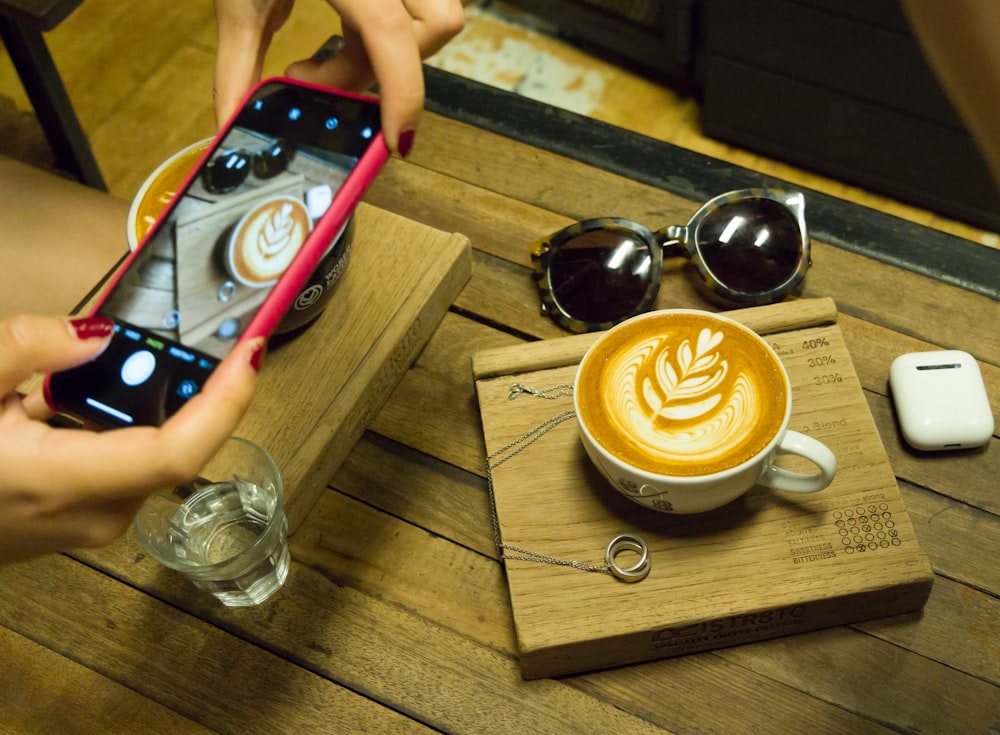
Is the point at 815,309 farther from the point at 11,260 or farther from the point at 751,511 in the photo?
the point at 11,260

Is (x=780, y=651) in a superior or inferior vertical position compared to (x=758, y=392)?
inferior

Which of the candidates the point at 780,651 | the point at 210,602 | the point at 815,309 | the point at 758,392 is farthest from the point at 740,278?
the point at 210,602

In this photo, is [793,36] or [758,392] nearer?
[758,392]

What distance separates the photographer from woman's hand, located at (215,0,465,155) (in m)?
0.62

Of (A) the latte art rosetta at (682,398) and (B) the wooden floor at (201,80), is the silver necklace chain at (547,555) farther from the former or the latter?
(B) the wooden floor at (201,80)

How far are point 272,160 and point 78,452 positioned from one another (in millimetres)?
244

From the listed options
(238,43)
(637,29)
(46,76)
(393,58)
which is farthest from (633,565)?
(637,29)

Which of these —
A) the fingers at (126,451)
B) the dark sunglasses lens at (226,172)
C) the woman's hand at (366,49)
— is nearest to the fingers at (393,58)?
the woman's hand at (366,49)

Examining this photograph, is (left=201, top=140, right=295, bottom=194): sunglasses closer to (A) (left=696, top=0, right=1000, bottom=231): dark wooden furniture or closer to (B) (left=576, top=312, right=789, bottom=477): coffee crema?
(B) (left=576, top=312, right=789, bottom=477): coffee crema

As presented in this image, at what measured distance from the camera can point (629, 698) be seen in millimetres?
670

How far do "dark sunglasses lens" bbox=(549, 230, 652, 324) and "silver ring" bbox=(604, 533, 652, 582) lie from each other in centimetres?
24

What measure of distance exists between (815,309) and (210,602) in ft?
1.84

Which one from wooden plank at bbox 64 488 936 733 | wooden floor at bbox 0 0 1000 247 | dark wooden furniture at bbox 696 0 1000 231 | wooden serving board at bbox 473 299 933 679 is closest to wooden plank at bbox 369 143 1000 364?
wooden serving board at bbox 473 299 933 679

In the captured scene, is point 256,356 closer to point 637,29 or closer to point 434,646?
point 434,646
